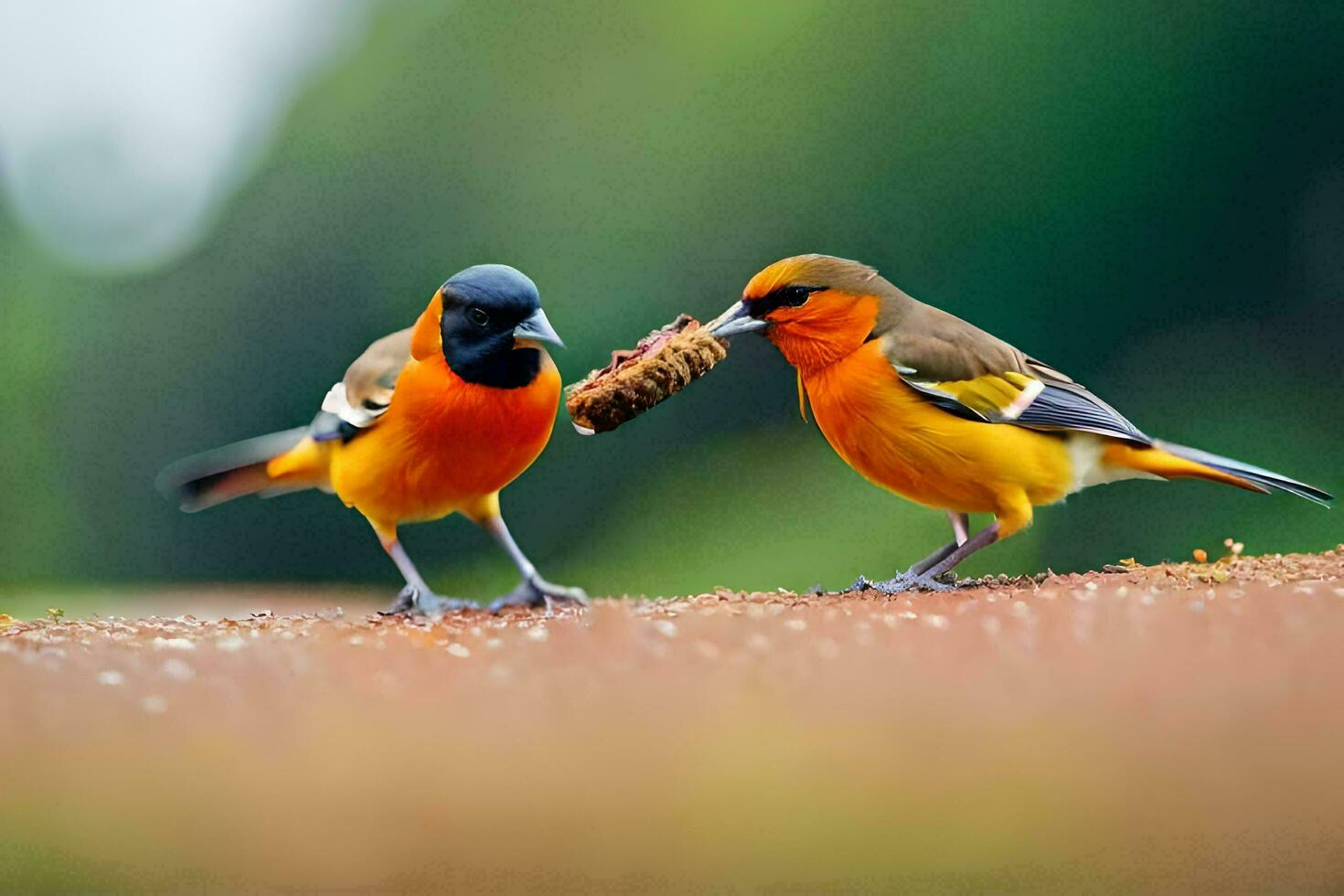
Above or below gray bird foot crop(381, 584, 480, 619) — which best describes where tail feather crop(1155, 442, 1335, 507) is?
above

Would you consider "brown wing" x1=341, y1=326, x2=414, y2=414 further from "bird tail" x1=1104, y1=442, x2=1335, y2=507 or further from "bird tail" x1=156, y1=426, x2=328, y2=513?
"bird tail" x1=1104, y1=442, x2=1335, y2=507

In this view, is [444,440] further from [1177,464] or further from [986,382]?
[1177,464]

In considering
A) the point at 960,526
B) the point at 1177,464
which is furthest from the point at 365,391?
the point at 1177,464

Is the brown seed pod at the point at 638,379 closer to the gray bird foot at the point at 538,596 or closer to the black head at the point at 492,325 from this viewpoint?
the black head at the point at 492,325

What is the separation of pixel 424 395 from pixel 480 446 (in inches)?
8.2

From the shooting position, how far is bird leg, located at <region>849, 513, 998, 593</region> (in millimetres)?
3498

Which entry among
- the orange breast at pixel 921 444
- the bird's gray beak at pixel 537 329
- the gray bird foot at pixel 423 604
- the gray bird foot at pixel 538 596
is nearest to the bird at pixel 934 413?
the orange breast at pixel 921 444

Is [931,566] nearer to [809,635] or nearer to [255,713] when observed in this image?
[809,635]

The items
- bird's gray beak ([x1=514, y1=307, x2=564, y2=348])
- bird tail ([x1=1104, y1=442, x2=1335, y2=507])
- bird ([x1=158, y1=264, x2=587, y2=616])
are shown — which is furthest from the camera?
bird tail ([x1=1104, y1=442, x2=1335, y2=507])

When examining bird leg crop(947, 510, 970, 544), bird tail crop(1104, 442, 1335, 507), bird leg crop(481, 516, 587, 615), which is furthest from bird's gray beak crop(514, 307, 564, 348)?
bird tail crop(1104, 442, 1335, 507)

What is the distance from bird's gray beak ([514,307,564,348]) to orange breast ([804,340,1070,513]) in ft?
2.46

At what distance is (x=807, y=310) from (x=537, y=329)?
0.74 metres

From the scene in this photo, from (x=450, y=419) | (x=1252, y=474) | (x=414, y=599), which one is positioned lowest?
(x=414, y=599)

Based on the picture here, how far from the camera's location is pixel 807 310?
353 centimetres
